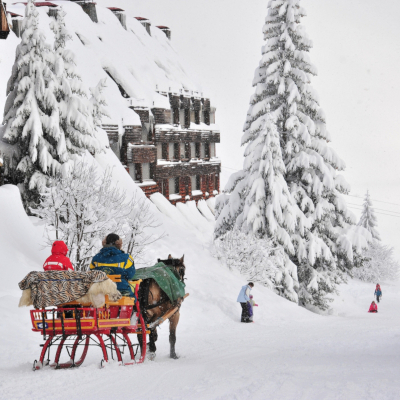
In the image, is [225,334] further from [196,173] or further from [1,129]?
[196,173]

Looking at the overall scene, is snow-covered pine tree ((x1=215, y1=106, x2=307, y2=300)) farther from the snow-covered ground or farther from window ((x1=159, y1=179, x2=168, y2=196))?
window ((x1=159, y1=179, x2=168, y2=196))

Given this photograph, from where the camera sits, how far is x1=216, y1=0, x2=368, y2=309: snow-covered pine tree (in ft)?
85.8

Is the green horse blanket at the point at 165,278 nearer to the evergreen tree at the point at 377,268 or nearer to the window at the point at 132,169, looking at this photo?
the window at the point at 132,169

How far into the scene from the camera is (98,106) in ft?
93.0

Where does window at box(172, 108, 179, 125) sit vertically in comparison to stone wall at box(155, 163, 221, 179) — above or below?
above

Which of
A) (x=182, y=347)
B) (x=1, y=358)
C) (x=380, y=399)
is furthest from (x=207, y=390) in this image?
(x=182, y=347)

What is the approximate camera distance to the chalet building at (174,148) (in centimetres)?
3951

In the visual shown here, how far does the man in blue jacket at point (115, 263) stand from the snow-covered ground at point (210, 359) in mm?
1211

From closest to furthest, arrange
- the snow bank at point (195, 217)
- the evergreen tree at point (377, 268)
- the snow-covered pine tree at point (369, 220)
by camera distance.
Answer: the snow bank at point (195, 217)
the evergreen tree at point (377, 268)
the snow-covered pine tree at point (369, 220)

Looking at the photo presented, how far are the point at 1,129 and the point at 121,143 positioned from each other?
15556mm

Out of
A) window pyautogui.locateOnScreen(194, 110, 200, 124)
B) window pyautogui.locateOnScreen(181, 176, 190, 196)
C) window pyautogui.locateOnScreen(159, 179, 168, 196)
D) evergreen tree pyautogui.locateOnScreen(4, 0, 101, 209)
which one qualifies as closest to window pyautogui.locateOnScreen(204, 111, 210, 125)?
window pyautogui.locateOnScreen(194, 110, 200, 124)

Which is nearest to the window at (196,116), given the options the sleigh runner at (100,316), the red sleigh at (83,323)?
the sleigh runner at (100,316)

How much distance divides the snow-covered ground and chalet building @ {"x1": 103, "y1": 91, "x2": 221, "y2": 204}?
19.7m

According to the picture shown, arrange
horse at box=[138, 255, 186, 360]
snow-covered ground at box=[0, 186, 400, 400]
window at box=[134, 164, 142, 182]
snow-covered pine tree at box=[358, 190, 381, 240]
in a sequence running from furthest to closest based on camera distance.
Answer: snow-covered pine tree at box=[358, 190, 381, 240]
window at box=[134, 164, 142, 182]
horse at box=[138, 255, 186, 360]
snow-covered ground at box=[0, 186, 400, 400]
